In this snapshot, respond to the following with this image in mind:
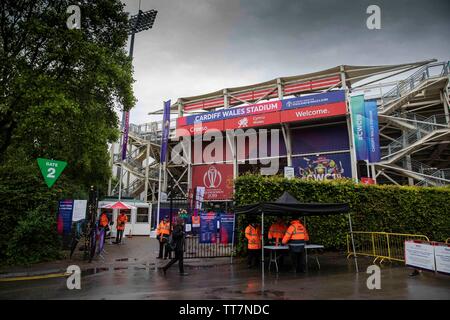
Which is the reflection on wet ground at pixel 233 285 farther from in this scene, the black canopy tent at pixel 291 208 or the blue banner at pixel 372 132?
the blue banner at pixel 372 132

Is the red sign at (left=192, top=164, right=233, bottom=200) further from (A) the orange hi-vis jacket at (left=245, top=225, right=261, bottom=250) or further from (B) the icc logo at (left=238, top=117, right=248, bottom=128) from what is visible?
(A) the orange hi-vis jacket at (left=245, top=225, right=261, bottom=250)

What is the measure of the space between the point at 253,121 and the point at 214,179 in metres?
8.56

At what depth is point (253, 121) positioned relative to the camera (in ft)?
105

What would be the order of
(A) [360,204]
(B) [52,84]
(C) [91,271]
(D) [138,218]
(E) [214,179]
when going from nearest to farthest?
(C) [91,271] → (B) [52,84] → (A) [360,204] → (D) [138,218] → (E) [214,179]

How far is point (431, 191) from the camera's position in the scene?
16.7 meters

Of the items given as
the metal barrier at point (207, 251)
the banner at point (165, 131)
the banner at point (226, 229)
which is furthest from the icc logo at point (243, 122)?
the metal barrier at point (207, 251)

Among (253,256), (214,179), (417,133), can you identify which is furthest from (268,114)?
(253,256)

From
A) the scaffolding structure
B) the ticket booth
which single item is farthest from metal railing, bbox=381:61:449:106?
the ticket booth

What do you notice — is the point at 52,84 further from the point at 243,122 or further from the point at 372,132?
the point at 372,132

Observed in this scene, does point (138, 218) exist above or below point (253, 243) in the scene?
above

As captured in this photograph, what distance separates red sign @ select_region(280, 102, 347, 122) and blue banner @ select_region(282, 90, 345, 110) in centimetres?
46

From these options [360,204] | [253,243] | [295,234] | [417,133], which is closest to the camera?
[295,234]
